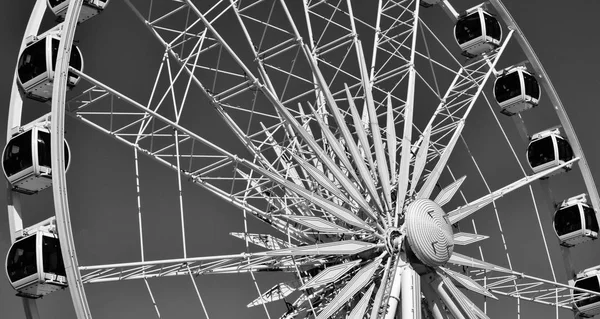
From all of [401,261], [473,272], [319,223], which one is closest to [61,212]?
[319,223]

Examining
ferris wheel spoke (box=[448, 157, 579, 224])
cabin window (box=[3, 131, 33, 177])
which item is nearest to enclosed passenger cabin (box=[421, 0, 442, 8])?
ferris wheel spoke (box=[448, 157, 579, 224])

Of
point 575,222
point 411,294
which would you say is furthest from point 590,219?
point 411,294

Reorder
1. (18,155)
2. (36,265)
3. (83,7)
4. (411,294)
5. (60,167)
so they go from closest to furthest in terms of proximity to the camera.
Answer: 1. (60,167)
2. (36,265)
3. (18,155)
4. (83,7)
5. (411,294)

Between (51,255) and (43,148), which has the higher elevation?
(43,148)

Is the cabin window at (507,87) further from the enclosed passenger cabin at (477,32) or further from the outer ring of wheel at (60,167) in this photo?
the outer ring of wheel at (60,167)

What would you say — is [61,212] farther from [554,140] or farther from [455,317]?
[554,140]

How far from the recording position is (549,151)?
31594 mm

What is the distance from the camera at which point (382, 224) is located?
24609mm

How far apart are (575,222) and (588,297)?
78.2 inches

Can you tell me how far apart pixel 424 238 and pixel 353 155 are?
2.22 m

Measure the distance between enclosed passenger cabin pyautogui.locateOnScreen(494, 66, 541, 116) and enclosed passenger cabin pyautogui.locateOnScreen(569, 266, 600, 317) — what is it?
4681 mm

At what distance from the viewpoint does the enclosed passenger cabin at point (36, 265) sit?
20.9m

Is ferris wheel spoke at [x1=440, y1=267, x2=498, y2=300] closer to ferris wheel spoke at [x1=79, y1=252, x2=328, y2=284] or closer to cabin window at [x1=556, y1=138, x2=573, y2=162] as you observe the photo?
ferris wheel spoke at [x1=79, y1=252, x2=328, y2=284]

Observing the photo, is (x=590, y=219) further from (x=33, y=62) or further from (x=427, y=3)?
(x=33, y=62)
